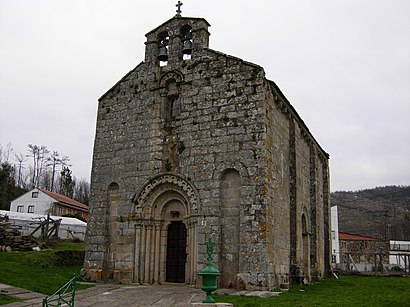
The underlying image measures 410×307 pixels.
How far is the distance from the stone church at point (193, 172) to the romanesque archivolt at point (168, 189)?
1.5 inches

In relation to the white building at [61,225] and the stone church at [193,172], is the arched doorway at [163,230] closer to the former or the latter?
the stone church at [193,172]

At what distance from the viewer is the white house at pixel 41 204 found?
51500 millimetres

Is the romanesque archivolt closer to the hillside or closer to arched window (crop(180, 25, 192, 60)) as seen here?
arched window (crop(180, 25, 192, 60))

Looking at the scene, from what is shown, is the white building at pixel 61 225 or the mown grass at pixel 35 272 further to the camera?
the white building at pixel 61 225

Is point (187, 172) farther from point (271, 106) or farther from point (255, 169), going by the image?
point (271, 106)

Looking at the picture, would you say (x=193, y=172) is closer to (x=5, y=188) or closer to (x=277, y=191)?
(x=277, y=191)

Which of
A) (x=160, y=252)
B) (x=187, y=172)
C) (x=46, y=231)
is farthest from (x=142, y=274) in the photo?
(x=46, y=231)

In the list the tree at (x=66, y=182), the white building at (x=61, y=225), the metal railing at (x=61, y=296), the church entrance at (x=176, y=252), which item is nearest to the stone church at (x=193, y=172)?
the church entrance at (x=176, y=252)

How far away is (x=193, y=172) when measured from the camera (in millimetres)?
15898

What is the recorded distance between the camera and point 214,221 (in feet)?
49.1

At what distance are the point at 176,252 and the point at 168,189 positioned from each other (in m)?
2.43

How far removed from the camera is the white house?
51.5 meters

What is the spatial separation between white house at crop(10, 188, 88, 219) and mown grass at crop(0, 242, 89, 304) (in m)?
32.1

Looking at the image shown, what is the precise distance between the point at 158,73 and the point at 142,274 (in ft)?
26.4
